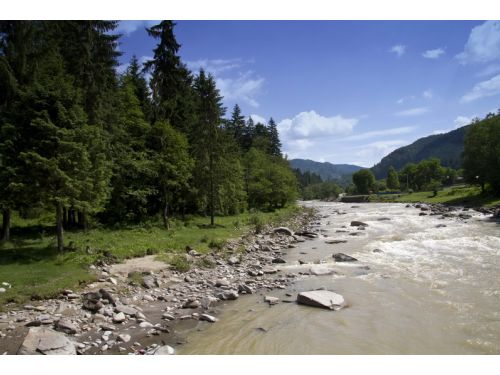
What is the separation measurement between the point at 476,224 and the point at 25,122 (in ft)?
125

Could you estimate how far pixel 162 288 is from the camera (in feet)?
46.9

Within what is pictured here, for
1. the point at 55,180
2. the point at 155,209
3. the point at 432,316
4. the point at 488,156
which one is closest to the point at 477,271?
the point at 432,316

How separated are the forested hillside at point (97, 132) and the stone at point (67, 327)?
23.3 feet

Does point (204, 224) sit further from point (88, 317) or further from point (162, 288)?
point (88, 317)

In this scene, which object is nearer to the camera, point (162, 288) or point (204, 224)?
point (162, 288)

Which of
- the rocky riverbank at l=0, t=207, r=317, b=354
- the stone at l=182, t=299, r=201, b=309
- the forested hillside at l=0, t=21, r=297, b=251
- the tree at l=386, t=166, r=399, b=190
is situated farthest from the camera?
the tree at l=386, t=166, r=399, b=190

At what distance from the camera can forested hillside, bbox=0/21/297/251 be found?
607 inches

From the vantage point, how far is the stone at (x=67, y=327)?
9.52 metres

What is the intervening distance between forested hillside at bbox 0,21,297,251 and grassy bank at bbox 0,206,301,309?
140 cm

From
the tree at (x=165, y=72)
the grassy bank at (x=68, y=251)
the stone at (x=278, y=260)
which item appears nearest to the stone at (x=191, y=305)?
the grassy bank at (x=68, y=251)

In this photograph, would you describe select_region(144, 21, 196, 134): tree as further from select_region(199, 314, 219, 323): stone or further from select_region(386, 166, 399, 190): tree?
select_region(386, 166, 399, 190): tree

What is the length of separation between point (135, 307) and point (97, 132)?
9.71 m

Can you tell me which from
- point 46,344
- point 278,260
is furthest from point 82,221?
point 46,344

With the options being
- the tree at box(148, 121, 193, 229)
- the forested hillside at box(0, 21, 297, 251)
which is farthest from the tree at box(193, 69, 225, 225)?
the tree at box(148, 121, 193, 229)
